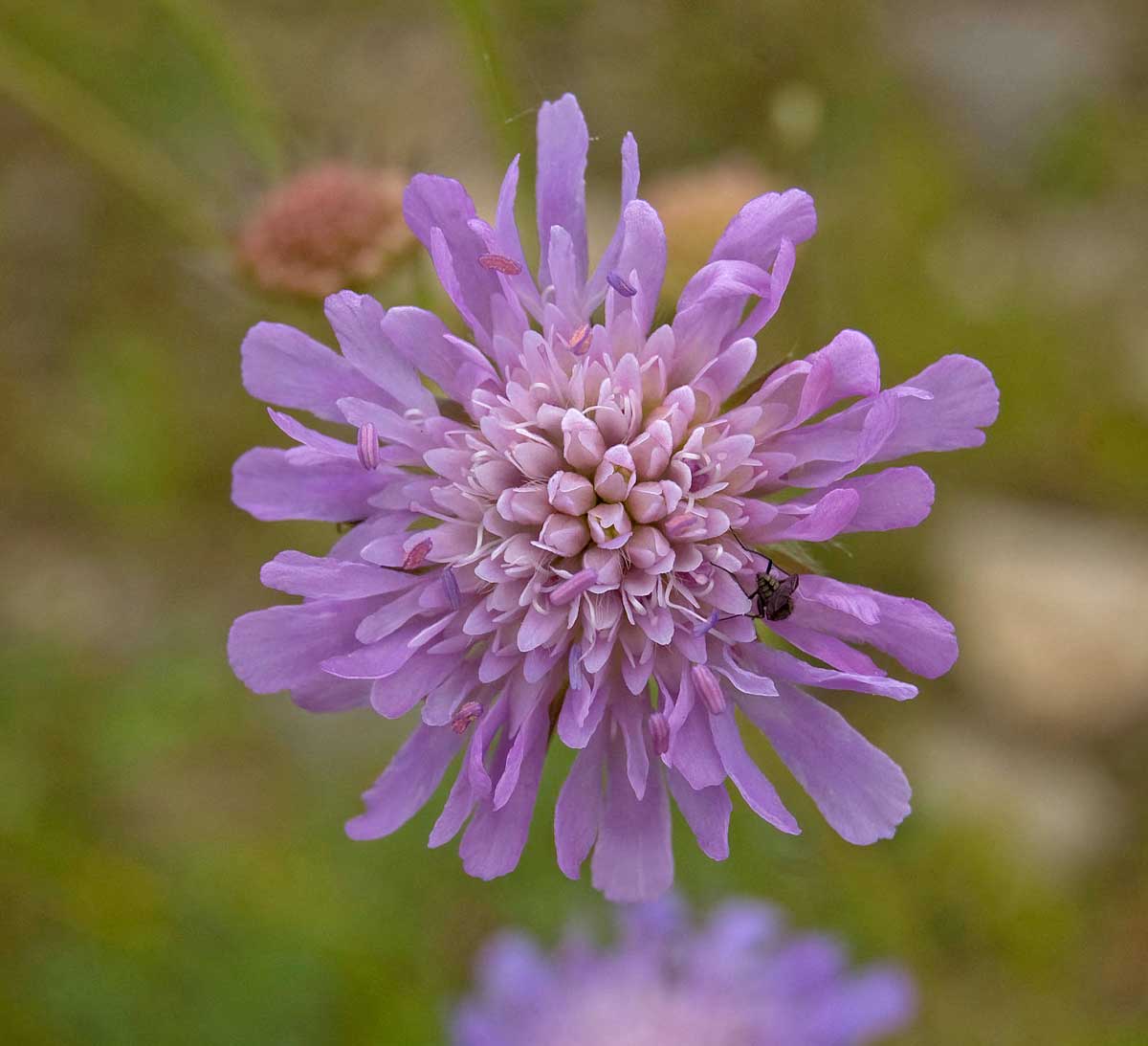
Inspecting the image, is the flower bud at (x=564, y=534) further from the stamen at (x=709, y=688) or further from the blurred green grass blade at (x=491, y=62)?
the blurred green grass blade at (x=491, y=62)

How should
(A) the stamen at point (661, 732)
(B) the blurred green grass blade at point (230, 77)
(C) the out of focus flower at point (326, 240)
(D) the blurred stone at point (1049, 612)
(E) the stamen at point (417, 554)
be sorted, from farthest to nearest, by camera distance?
(D) the blurred stone at point (1049, 612) < (B) the blurred green grass blade at point (230, 77) < (C) the out of focus flower at point (326, 240) < (E) the stamen at point (417, 554) < (A) the stamen at point (661, 732)

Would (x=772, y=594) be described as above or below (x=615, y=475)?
below

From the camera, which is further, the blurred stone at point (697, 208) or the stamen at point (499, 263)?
the blurred stone at point (697, 208)

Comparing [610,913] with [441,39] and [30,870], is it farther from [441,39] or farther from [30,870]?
[441,39]

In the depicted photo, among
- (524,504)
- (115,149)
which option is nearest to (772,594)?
(524,504)

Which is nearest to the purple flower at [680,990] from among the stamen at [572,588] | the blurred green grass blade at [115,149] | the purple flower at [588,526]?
the purple flower at [588,526]

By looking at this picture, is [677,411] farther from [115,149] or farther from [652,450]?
[115,149]

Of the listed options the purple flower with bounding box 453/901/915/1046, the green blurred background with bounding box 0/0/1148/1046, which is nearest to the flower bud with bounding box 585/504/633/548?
the green blurred background with bounding box 0/0/1148/1046
